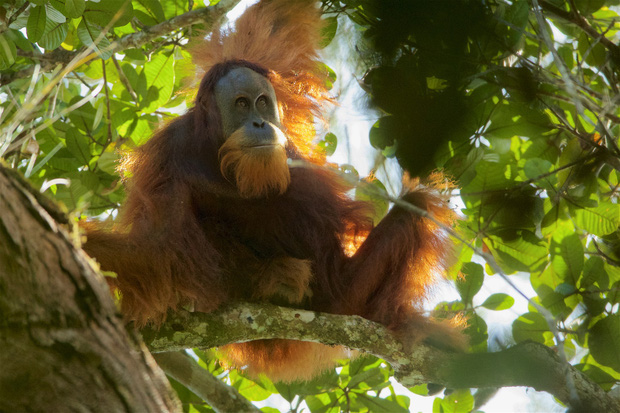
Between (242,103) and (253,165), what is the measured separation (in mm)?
563

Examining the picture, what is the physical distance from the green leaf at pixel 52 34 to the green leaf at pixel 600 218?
3.18 metres

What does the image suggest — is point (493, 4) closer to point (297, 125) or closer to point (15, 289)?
point (15, 289)

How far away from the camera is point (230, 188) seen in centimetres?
385

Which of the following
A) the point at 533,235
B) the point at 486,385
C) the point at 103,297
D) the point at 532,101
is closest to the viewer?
the point at 103,297

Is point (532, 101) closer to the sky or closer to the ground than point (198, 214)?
closer to the sky

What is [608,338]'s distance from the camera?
9.66 feet

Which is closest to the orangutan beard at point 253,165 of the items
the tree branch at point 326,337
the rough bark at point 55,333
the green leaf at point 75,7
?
the tree branch at point 326,337

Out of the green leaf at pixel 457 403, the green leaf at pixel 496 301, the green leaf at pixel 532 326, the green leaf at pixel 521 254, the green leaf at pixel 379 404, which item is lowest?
the green leaf at pixel 379 404

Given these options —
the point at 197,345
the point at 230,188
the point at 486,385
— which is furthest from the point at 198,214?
→ the point at 486,385

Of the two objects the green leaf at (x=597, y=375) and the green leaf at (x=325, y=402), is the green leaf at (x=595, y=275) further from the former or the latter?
the green leaf at (x=325, y=402)

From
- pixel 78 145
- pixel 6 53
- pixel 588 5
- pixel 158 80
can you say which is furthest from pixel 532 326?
pixel 6 53

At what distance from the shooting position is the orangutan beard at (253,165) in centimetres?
364

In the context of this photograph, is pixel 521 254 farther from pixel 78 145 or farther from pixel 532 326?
pixel 78 145

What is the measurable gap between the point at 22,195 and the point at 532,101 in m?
1.82
